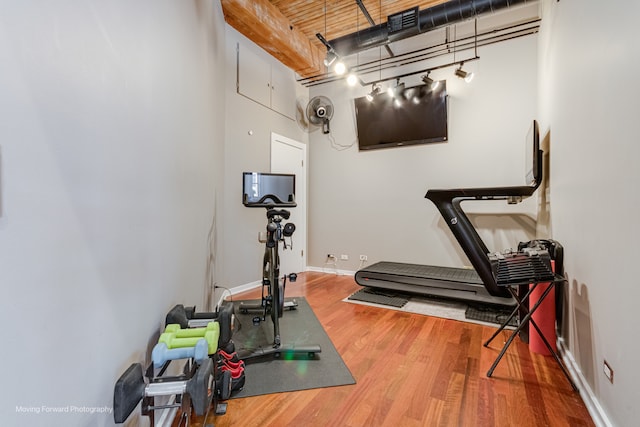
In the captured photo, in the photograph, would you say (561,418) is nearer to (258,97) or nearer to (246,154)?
(246,154)

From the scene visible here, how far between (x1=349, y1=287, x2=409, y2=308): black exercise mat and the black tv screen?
2.37m

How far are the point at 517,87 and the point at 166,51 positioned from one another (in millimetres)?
4272

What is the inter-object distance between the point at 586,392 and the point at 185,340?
2317 millimetres

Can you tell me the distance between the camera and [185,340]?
1.35 m

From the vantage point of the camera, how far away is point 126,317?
3.91 feet

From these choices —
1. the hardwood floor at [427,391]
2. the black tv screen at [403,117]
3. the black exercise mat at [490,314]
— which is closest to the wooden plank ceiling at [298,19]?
the black tv screen at [403,117]

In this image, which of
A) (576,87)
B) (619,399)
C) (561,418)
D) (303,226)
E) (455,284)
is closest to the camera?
(619,399)

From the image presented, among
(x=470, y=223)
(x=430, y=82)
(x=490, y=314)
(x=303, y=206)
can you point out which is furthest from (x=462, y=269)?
(x=303, y=206)

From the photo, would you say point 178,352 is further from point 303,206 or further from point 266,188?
point 303,206

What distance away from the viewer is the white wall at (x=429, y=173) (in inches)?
156

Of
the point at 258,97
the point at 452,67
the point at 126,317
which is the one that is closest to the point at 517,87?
the point at 452,67

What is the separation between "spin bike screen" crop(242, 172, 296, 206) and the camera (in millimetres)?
2789

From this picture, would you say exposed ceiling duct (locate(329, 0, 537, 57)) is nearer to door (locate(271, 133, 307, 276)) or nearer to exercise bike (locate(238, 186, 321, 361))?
door (locate(271, 133, 307, 276))

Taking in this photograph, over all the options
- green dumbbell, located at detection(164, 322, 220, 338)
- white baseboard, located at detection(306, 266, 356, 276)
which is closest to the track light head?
white baseboard, located at detection(306, 266, 356, 276)
